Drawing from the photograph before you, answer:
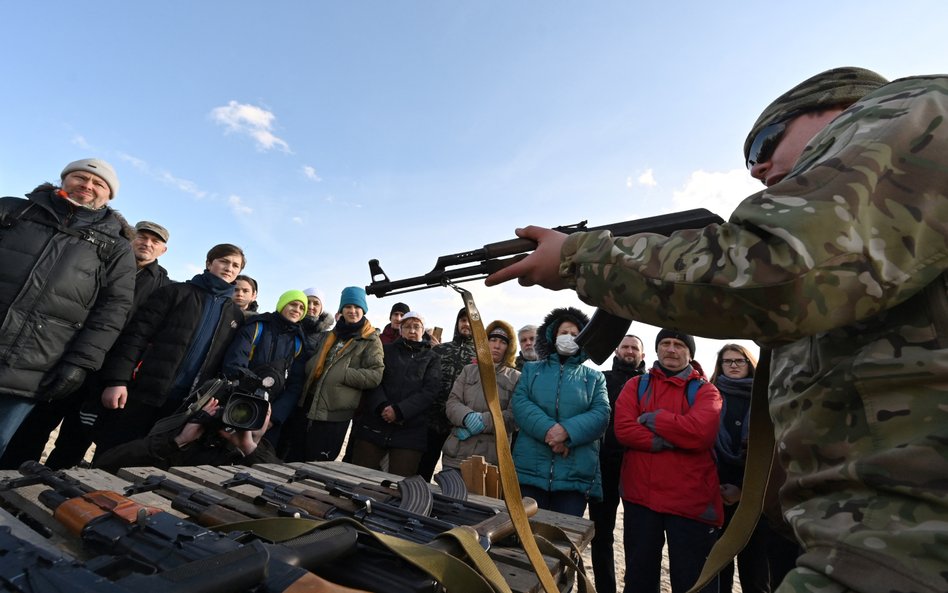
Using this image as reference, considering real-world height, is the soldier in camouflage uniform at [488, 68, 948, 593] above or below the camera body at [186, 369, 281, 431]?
above

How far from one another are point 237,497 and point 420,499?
0.79m

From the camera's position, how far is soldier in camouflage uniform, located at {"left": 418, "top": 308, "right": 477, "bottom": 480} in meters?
5.41

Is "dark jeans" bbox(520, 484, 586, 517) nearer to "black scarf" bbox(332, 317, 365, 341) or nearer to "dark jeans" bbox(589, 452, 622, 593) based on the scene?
"dark jeans" bbox(589, 452, 622, 593)

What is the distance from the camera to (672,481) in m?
3.68

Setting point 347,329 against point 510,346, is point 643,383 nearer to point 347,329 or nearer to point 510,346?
point 510,346

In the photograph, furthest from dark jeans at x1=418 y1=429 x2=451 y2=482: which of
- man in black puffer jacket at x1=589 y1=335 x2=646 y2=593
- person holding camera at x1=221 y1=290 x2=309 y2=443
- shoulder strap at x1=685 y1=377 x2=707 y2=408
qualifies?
shoulder strap at x1=685 y1=377 x2=707 y2=408

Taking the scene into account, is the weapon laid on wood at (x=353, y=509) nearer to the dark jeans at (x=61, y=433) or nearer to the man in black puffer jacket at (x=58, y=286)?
the man in black puffer jacket at (x=58, y=286)

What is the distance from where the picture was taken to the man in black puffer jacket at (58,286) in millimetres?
3285

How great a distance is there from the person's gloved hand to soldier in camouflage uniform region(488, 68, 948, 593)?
413 centimetres

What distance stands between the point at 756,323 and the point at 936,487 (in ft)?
1.30

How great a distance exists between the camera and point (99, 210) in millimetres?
3680

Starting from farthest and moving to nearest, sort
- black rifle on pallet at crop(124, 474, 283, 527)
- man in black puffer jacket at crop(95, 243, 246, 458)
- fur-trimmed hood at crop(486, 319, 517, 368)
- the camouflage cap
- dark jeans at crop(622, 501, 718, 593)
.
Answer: fur-trimmed hood at crop(486, 319, 517, 368) → man in black puffer jacket at crop(95, 243, 246, 458) → dark jeans at crop(622, 501, 718, 593) → black rifle on pallet at crop(124, 474, 283, 527) → the camouflage cap

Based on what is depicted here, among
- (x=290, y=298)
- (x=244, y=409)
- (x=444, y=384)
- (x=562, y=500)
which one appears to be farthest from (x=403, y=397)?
(x=244, y=409)

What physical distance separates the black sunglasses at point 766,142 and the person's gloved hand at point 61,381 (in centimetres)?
442
